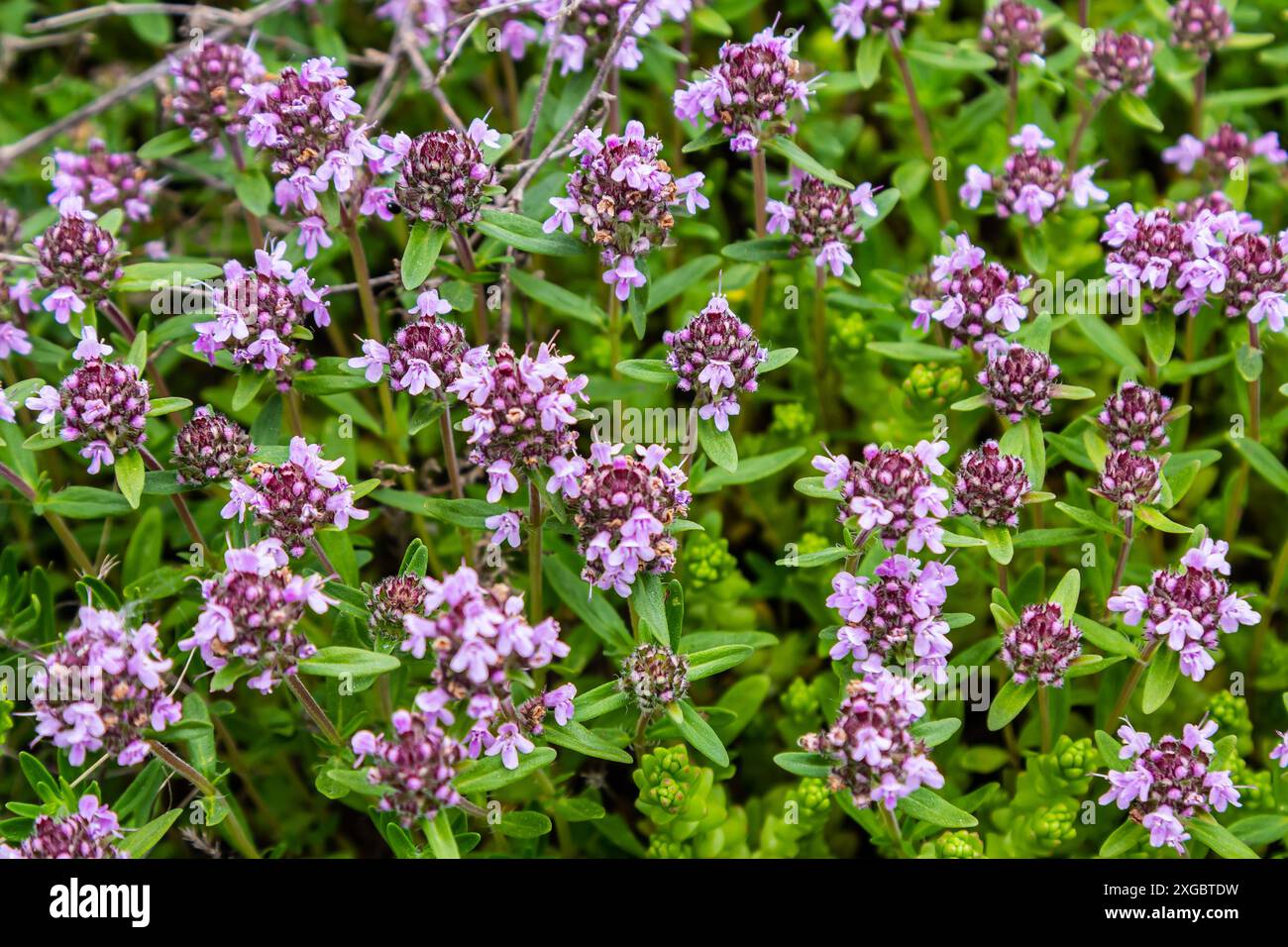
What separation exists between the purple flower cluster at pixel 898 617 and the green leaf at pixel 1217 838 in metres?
1.16

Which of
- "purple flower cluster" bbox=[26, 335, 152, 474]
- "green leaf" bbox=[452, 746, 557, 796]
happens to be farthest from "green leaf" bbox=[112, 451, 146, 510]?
"green leaf" bbox=[452, 746, 557, 796]

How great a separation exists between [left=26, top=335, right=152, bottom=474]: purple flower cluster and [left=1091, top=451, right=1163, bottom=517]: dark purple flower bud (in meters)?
3.98

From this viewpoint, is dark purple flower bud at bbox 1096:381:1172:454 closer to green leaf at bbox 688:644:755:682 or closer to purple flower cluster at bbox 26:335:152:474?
green leaf at bbox 688:644:755:682

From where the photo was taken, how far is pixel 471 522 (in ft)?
15.9

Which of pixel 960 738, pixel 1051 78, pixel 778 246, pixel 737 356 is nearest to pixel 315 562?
pixel 737 356

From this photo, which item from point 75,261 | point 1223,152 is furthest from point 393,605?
point 1223,152

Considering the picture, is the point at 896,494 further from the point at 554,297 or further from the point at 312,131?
the point at 312,131

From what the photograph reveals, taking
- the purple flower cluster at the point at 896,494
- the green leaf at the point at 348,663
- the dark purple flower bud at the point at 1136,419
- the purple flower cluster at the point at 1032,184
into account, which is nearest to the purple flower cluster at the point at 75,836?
the green leaf at the point at 348,663

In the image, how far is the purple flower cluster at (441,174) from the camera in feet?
15.6

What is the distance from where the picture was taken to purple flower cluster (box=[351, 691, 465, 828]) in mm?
3990

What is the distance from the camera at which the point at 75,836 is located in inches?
169

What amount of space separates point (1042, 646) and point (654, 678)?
156 centimetres

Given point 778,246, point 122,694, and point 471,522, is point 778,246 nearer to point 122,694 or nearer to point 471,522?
point 471,522
